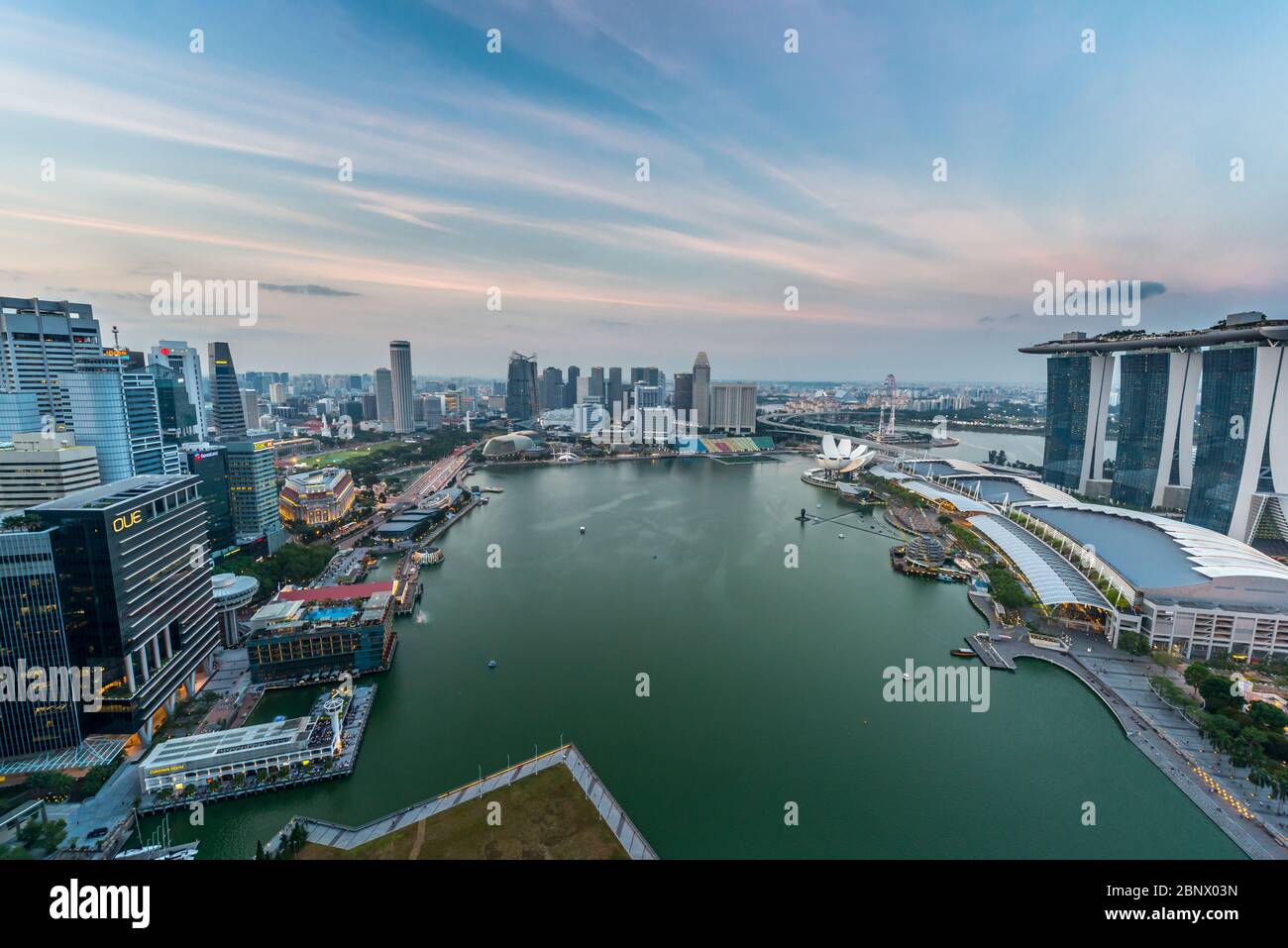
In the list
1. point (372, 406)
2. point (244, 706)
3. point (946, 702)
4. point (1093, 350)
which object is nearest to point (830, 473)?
point (1093, 350)

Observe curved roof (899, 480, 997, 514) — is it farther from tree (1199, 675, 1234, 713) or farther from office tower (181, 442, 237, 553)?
office tower (181, 442, 237, 553)

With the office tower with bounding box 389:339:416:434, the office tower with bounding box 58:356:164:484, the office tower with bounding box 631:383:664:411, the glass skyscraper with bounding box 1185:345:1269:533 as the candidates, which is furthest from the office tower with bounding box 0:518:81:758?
the office tower with bounding box 631:383:664:411

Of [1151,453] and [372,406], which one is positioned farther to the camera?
[372,406]

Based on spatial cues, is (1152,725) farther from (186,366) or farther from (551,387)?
(551,387)

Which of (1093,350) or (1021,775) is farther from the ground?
(1093,350)

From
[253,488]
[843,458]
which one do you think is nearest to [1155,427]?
[843,458]

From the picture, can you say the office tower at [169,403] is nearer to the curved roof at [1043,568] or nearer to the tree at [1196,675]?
the curved roof at [1043,568]

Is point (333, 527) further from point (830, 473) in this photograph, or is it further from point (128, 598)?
point (830, 473)

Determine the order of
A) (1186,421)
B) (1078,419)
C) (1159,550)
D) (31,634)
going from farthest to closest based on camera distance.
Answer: (1078,419)
(1186,421)
(1159,550)
(31,634)
